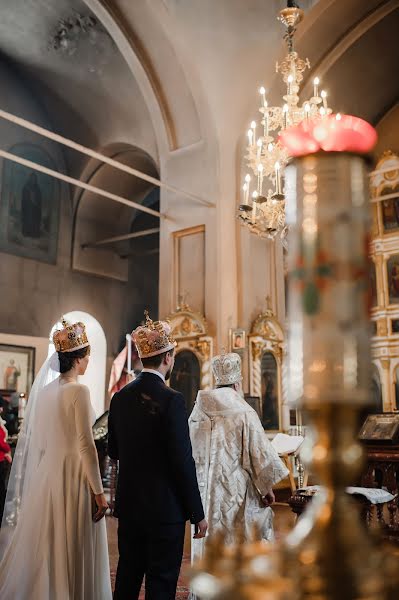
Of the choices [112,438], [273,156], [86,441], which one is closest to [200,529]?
[112,438]

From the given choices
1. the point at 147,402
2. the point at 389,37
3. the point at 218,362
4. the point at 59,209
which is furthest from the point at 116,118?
the point at 147,402

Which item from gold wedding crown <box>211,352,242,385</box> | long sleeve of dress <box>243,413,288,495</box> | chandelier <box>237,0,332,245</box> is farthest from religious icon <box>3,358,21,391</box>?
long sleeve of dress <box>243,413,288,495</box>

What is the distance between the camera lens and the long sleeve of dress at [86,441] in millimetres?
3242

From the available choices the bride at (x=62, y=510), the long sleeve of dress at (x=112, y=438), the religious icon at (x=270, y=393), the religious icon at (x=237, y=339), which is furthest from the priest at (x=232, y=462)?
the religious icon at (x=270, y=393)

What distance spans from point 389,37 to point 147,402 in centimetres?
1102

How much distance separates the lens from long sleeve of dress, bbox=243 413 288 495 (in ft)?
11.9

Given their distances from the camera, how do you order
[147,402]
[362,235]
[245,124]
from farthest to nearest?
[245,124] < [147,402] < [362,235]

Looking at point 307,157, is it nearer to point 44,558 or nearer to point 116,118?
point 44,558

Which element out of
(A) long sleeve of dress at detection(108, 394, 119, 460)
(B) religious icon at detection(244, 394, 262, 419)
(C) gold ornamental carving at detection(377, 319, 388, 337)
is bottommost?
(A) long sleeve of dress at detection(108, 394, 119, 460)

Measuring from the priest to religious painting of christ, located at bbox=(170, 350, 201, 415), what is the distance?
560cm

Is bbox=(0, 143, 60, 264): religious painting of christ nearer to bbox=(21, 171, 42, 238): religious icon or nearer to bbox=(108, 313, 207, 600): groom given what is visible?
bbox=(21, 171, 42, 238): religious icon

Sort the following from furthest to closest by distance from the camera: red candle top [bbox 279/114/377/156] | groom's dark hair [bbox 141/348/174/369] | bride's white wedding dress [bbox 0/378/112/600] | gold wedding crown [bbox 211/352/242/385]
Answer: gold wedding crown [bbox 211/352/242/385] → bride's white wedding dress [bbox 0/378/112/600] → groom's dark hair [bbox 141/348/174/369] → red candle top [bbox 279/114/377/156]

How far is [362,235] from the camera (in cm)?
92

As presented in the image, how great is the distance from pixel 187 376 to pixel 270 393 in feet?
4.86
